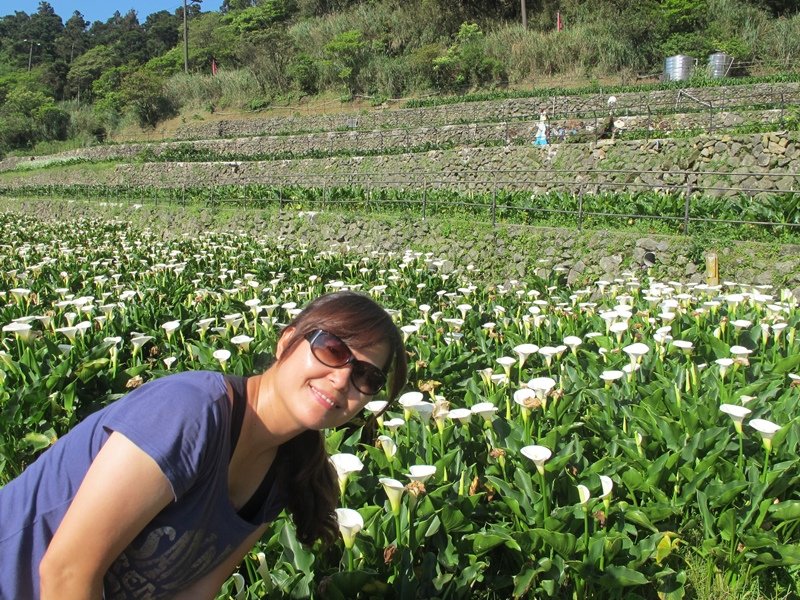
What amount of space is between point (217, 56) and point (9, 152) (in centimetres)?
1865

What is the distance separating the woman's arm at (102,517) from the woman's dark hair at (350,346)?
0.49 metres

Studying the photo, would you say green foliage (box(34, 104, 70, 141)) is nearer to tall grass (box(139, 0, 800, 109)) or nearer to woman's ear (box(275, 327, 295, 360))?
tall grass (box(139, 0, 800, 109))

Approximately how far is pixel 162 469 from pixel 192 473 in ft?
0.25

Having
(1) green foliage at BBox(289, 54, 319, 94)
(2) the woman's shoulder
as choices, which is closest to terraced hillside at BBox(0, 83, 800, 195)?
Answer: (1) green foliage at BBox(289, 54, 319, 94)

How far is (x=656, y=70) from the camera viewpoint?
2728cm

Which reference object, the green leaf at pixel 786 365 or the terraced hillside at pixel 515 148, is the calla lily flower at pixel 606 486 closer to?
the green leaf at pixel 786 365

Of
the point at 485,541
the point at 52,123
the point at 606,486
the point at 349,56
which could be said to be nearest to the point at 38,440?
the point at 485,541

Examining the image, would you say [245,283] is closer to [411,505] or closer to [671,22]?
[411,505]

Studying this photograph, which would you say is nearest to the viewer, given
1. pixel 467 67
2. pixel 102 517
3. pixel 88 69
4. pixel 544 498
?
pixel 102 517

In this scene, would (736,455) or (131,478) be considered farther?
(736,455)

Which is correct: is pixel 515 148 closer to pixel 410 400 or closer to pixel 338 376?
pixel 410 400

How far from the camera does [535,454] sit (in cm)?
238

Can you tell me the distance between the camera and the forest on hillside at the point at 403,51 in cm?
2773

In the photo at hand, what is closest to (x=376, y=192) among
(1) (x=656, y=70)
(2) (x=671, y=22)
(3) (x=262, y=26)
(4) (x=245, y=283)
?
(4) (x=245, y=283)
